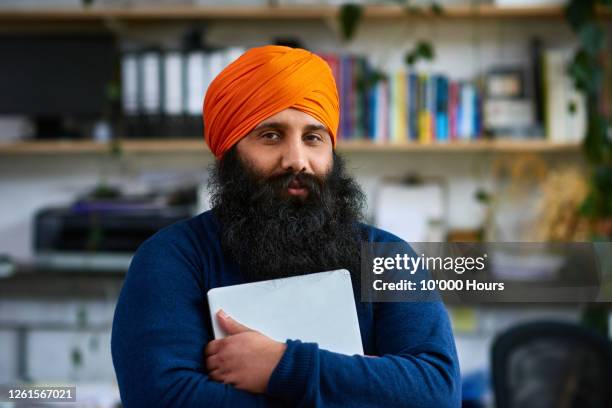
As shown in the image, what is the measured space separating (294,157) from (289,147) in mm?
18

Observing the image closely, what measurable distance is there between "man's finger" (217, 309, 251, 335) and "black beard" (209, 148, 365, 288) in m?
0.12

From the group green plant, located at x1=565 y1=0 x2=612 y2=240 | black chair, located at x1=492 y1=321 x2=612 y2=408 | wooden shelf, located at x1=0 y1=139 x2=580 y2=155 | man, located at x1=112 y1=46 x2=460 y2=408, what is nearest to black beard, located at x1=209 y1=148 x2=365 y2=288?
man, located at x1=112 y1=46 x2=460 y2=408

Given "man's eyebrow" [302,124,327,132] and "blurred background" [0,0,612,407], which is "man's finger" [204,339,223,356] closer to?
"man's eyebrow" [302,124,327,132]

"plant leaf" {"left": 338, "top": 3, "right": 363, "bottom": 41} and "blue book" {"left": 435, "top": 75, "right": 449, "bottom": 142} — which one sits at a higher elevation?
"plant leaf" {"left": 338, "top": 3, "right": 363, "bottom": 41}

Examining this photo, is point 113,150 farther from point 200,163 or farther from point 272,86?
point 272,86

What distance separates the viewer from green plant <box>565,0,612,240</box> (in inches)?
95.7

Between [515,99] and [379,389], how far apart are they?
209cm

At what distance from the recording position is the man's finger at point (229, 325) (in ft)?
3.41

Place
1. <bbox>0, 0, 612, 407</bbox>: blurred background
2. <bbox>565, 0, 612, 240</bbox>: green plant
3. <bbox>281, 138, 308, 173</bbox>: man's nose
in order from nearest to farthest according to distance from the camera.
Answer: <bbox>281, 138, 308, 173</bbox>: man's nose, <bbox>565, 0, 612, 240</bbox>: green plant, <bbox>0, 0, 612, 407</bbox>: blurred background

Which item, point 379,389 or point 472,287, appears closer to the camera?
point 379,389

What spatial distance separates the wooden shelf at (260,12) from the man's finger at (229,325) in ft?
6.52

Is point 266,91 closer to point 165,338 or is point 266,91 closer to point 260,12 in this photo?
point 165,338

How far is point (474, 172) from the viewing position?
121 inches

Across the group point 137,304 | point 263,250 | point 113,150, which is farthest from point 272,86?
point 113,150
